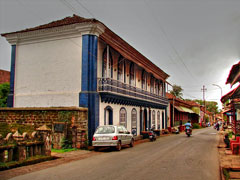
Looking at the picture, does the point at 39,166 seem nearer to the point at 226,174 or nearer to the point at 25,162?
the point at 25,162

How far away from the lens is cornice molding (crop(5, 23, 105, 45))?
1722 centimetres

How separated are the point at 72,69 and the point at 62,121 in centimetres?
402

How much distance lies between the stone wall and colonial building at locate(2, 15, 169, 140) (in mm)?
1083

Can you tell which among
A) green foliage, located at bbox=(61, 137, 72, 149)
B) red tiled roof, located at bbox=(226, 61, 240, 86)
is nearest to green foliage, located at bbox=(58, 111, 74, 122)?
green foliage, located at bbox=(61, 137, 72, 149)

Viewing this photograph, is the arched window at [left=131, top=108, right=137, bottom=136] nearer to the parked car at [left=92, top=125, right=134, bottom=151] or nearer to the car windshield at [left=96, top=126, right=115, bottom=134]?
the parked car at [left=92, top=125, right=134, bottom=151]

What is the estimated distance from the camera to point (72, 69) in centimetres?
1795

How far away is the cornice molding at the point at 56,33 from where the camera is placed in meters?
17.2

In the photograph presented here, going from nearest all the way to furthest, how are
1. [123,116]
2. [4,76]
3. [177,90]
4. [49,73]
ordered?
[49,73] → [123,116] → [4,76] → [177,90]

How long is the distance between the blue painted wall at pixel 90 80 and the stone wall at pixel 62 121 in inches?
20.6

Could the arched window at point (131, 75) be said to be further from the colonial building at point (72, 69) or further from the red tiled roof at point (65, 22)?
the red tiled roof at point (65, 22)

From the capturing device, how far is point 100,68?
1877cm

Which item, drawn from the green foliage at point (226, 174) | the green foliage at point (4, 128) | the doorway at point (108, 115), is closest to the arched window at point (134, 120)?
the doorway at point (108, 115)

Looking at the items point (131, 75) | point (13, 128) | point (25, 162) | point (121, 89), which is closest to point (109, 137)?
point (25, 162)

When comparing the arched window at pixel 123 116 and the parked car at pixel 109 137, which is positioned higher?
the arched window at pixel 123 116
